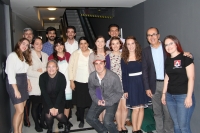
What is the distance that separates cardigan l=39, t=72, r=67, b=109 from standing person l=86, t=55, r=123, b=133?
0.51m

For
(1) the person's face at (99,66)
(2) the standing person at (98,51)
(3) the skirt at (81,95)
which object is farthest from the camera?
(3) the skirt at (81,95)

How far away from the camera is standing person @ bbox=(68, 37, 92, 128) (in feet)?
11.5

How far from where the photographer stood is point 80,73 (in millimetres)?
3549

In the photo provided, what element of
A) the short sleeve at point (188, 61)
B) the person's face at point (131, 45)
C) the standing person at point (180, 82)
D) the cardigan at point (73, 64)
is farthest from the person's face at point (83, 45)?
the short sleeve at point (188, 61)

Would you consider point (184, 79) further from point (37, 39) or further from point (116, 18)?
point (116, 18)

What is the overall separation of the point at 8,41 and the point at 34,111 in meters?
1.25

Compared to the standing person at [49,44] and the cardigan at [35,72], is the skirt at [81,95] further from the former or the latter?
the standing person at [49,44]

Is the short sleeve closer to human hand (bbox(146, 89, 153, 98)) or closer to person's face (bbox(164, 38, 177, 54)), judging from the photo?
person's face (bbox(164, 38, 177, 54))

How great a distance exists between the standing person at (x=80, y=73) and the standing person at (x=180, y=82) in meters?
1.39

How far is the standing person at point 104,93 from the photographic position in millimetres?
2965

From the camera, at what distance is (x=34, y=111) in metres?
3.73

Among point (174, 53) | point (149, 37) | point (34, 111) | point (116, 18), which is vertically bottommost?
point (34, 111)

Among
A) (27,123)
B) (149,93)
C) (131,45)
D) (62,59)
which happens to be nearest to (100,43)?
(131,45)

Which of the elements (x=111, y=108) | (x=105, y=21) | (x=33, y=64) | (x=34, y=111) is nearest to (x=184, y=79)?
(x=111, y=108)
